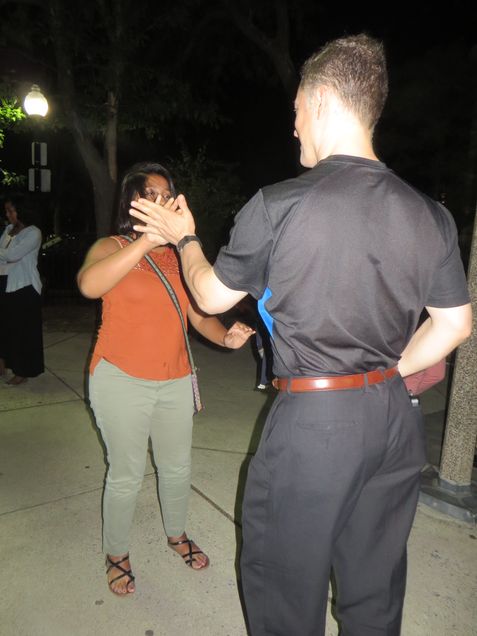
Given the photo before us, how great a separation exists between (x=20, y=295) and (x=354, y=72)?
4618mm

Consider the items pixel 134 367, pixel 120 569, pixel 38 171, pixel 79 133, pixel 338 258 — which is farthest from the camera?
pixel 38 171

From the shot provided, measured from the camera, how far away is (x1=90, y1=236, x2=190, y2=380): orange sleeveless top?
7.50ft

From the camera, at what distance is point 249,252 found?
1.42 metres

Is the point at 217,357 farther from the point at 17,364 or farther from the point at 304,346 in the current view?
the point at 304,346

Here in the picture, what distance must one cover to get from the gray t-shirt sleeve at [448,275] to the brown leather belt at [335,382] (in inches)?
11.9

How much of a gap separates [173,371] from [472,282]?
1.97 m

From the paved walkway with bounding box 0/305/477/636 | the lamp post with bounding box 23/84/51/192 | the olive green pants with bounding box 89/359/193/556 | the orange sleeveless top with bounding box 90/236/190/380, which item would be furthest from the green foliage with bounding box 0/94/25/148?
the olive green pants with bounding box 89/359/193/556

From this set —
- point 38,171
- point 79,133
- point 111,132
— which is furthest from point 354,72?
point 38,171

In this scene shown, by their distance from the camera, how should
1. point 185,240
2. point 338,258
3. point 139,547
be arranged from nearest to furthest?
point 338,258 → point 185,240 → point 139,547

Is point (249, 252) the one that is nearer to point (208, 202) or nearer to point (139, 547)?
point (139, 547)

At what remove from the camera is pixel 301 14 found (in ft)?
34.6

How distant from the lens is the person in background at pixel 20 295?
197 inches

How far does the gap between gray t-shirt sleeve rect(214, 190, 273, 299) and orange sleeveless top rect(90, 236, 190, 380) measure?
89cm

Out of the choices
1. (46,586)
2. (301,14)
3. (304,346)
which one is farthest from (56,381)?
(301,14)
